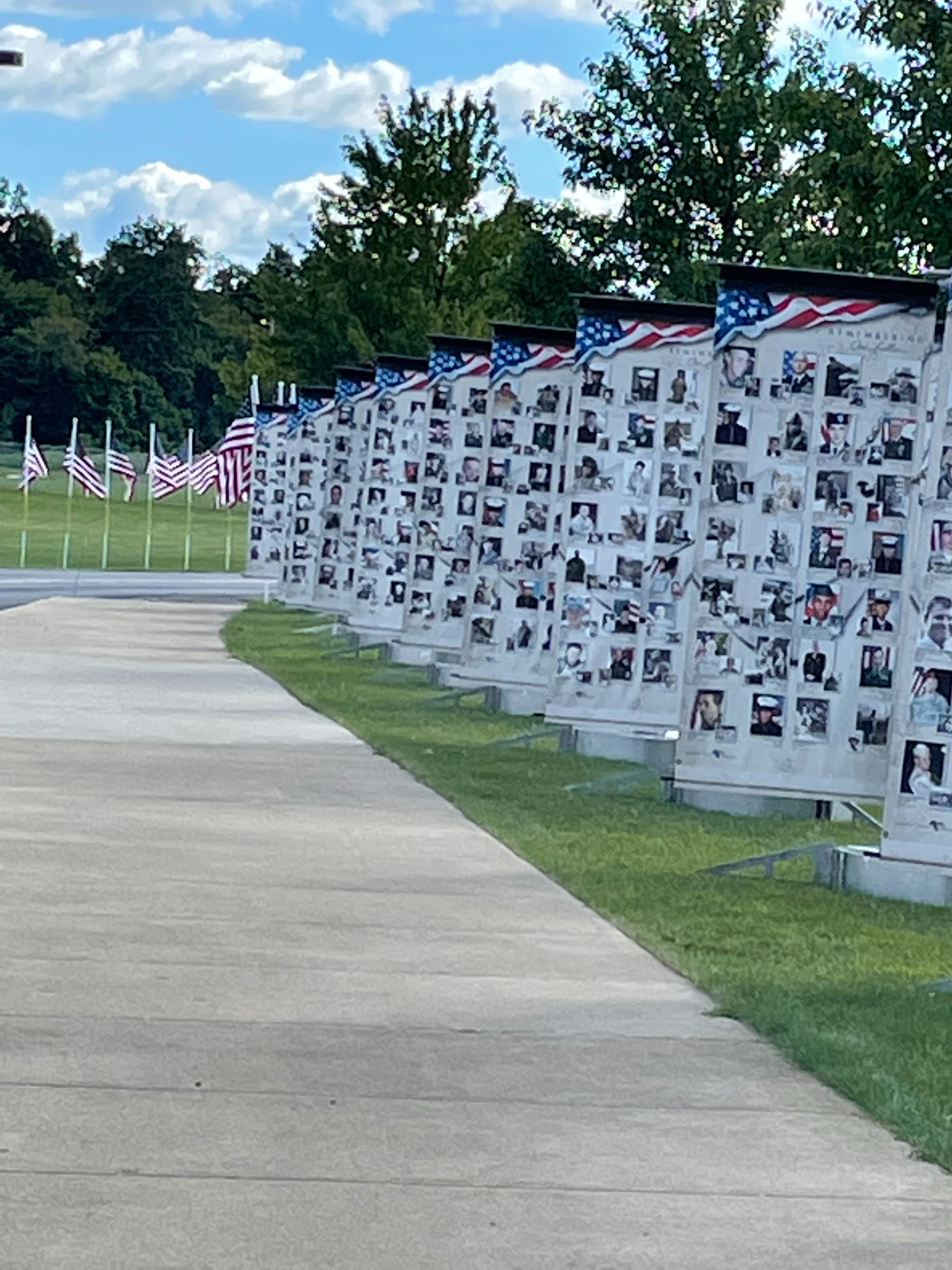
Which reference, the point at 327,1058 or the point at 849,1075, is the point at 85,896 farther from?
the point at 849,1075

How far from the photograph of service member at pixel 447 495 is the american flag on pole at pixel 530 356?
10.7 feet

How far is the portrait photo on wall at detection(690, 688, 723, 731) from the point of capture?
13.6 meters

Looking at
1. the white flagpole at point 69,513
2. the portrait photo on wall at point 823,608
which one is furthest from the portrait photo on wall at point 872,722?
the white flagpole at point 69,513

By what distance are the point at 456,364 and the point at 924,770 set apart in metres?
13.9

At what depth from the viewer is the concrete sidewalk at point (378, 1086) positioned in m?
5.95

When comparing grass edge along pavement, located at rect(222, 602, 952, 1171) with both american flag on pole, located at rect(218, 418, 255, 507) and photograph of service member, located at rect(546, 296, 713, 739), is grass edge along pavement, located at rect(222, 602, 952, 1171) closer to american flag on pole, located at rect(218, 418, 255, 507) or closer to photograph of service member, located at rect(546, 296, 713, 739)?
photograph of service member, located at rect(546, 296, 713, 739)

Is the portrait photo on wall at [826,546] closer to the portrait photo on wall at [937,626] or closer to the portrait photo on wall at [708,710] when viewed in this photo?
the portrait photo on wall at [708,710]

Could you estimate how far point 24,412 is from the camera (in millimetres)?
118250

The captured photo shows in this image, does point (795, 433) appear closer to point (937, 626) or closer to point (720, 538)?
point (720, 538)

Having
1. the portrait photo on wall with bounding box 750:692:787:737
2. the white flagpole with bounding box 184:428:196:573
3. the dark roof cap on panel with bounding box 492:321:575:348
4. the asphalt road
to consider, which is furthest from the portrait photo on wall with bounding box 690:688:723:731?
the white flagpole with bounding box 184:428:196:573

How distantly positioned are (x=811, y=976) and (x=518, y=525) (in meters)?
11.7

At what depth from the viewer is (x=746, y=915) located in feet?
36.7

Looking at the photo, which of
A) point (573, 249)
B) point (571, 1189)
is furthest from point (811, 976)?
point (573, 249)

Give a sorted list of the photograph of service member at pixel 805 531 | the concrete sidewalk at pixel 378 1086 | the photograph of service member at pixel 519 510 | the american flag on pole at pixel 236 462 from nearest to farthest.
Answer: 1. the concrete sidewalk at pixel 378 1086
2. the photograph of service member at pixel 805 531
3. the photograph of service member at pixel 519 510
4. the american flag on pole at pixel 236 462
